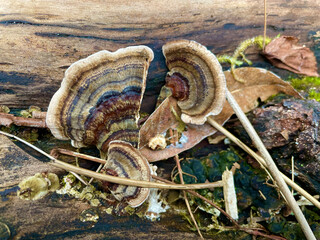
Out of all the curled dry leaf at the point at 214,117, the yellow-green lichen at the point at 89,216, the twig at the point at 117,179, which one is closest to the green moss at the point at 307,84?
the curled dry leaf at the point at 214,117

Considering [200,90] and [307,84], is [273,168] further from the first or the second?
[307,84]

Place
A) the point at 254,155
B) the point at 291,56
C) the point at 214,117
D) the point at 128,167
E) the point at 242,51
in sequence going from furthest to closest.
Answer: the point at 291,56 → the point at 242,51 → the point at 214,117 → the point at 254,155 → the point at 128,167

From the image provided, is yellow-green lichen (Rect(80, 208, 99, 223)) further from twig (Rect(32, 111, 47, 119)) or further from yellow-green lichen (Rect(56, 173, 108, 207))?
twig (Rect(32, 111, 47, 119))

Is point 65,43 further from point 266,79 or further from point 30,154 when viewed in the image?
point 266,79

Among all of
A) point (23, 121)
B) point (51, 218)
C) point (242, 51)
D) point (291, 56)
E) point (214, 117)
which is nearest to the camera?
point (51, 218)

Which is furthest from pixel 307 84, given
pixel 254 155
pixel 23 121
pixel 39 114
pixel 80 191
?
pixel 23 121

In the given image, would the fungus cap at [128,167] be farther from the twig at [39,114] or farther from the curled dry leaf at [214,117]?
the twig at [39,114]

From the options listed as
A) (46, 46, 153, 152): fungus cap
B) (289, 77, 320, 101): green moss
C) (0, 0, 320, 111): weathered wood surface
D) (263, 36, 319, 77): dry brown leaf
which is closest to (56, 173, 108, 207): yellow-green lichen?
(46, 46, 153, 152): fungus cap

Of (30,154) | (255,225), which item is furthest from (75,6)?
(255,225)
